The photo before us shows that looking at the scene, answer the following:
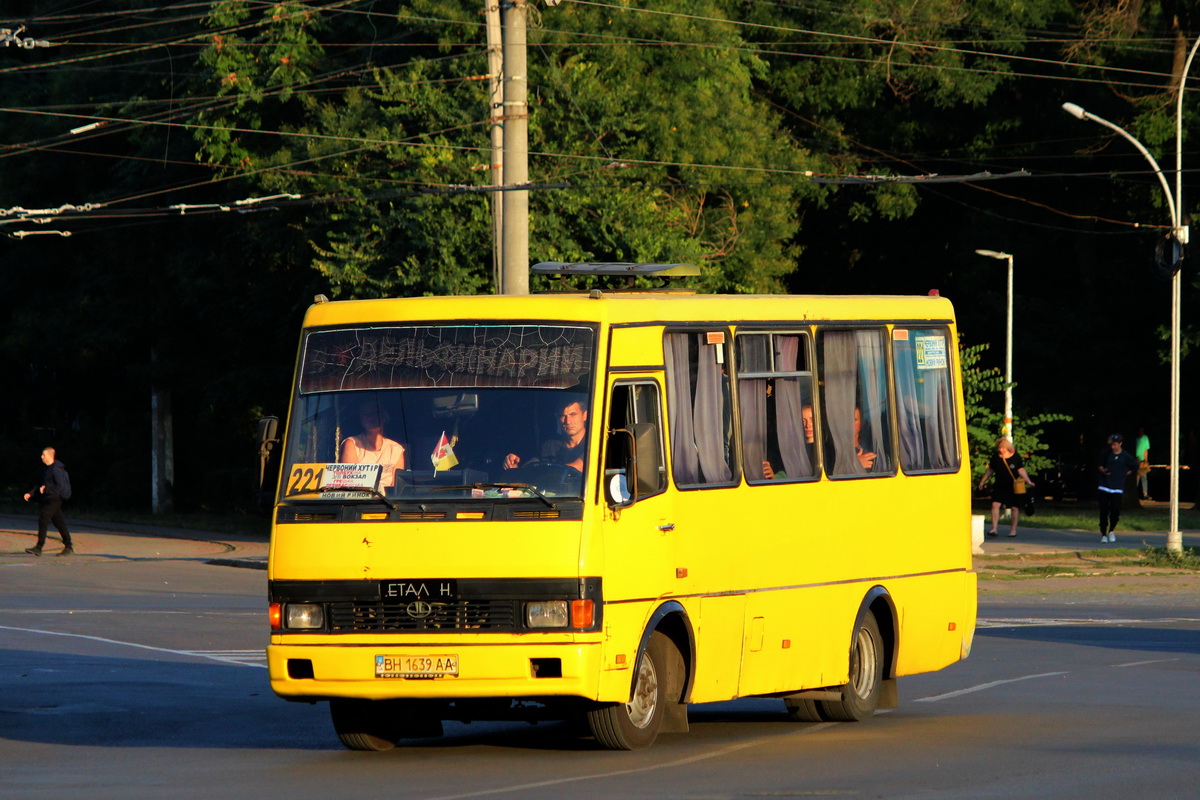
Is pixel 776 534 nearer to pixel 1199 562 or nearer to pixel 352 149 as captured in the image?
pixel 1199 562

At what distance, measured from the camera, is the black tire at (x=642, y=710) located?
11.3 m

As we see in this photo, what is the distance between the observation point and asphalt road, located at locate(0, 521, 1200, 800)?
10.2 metres

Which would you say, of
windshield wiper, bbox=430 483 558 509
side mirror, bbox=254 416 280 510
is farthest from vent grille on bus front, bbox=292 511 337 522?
windshield wiper, bbox=430 483 558 509

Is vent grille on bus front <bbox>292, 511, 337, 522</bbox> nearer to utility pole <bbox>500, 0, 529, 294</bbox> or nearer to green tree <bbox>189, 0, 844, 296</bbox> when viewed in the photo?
utility pole <bbox>500, 0, 529, 294</bbox>

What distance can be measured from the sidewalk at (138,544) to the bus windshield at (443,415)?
20.2 metres

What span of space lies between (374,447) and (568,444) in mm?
1124

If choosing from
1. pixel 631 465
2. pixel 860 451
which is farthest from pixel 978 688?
pixel 631 465

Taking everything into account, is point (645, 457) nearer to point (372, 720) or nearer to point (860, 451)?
point (372, 720)

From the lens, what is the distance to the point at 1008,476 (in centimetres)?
3575

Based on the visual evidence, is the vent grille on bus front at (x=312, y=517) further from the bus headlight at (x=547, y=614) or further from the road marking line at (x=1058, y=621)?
the road marking line at (x=1058, y=621)

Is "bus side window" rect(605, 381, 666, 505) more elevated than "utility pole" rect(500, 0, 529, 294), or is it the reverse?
"utility pole" rect(500, 0, 529, 294)

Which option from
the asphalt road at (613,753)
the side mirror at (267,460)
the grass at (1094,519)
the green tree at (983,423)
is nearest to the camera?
the asphalt road at (613,753)

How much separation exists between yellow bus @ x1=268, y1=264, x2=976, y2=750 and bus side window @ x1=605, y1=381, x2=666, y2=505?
0.06 ft

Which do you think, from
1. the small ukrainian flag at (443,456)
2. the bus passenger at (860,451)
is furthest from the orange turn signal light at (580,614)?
the bus passenger at (860,451)
